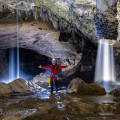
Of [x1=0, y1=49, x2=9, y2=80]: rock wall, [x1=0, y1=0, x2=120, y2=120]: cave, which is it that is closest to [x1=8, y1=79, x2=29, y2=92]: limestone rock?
[x1=0, y1=0, x2=120, y2=120]: cave

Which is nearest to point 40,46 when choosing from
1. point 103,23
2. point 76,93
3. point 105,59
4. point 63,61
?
point 63,61

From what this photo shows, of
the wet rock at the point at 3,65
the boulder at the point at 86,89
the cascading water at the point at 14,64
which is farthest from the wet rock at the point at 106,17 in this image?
the cascading water at the point at 14,64

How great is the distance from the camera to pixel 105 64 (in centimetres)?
1503

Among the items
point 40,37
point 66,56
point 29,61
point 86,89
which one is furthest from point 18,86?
point 29,61

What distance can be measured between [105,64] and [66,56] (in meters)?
4.29

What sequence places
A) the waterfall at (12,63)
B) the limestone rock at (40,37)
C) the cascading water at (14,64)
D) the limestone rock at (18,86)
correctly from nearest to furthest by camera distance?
1. the limestone rock at (18,86)
2. the limestone rock at (40,37)
3. the waterfall at (12,63)
4. the cascading water at (14,64)

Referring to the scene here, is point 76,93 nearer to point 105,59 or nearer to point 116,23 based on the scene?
point 116,23

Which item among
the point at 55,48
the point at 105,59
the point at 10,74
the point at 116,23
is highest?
the point at 116,23

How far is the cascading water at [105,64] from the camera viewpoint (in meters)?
14.3

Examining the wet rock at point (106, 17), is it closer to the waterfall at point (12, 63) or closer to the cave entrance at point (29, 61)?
the cave entrance at point (29, 61)

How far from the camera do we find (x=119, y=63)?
15.8 m

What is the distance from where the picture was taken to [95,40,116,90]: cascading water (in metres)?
14.3

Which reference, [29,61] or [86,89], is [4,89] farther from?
[29,61]

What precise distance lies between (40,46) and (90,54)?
17.3ft
